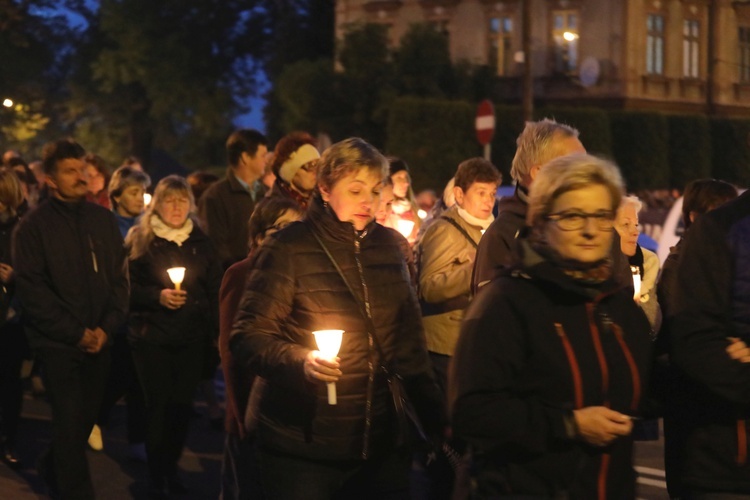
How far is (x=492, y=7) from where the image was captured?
46.2 meters

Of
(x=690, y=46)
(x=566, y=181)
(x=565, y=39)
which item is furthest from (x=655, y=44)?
(x=566, y=181)

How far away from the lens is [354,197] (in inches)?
205

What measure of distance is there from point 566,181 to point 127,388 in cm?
692

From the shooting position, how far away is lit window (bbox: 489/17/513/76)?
150 ft

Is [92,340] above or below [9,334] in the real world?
above

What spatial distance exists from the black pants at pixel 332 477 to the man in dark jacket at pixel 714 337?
123 centimetres

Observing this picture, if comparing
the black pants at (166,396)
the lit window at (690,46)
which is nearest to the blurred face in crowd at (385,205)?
the black pants at (166,396)

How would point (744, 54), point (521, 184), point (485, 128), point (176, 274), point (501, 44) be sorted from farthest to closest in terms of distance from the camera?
1. point (744, 54)
2. point (501, 44)
3. point (485, 128)
4. point (176, 274)
5. point (521, 184)

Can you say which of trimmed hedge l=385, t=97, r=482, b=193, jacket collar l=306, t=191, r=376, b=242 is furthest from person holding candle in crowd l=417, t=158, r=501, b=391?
trimmed hedge l=385, t=97, r=482, b=193

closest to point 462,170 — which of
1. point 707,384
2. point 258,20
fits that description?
point 707,384

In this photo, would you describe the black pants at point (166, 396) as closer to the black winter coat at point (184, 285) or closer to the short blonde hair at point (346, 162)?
the black winter coat at point (184, 285)

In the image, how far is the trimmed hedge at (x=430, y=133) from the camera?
36.4 metres

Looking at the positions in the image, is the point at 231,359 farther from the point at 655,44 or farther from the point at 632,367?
the point at 655,44

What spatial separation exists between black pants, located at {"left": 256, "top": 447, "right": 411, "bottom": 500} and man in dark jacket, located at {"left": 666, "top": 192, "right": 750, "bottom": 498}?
1.23 m
